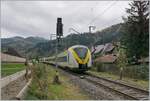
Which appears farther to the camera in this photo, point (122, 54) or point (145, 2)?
point (145, 2)

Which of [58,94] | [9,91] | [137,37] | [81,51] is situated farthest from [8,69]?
[137,37]

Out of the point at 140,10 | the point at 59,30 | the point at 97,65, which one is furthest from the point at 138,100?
the point at 140,10

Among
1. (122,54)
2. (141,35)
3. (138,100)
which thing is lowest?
(138,100)

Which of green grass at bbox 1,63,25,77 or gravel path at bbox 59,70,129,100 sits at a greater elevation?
green grass at bbox 1,63,25,77

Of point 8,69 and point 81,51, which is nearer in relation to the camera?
point 8,69

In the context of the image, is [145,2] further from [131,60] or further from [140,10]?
[131,60]

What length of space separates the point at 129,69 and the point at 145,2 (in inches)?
814

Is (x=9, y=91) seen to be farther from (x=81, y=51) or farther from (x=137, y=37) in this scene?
(x=137, y=37)

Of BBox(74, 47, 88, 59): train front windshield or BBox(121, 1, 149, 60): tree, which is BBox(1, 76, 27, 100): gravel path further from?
BBox(121, 1, 149, 60): tree

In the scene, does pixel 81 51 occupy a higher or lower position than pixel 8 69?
higher

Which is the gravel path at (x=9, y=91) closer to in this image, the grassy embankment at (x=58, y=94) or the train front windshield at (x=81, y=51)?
the grassy embankment at (x=58, y=94)

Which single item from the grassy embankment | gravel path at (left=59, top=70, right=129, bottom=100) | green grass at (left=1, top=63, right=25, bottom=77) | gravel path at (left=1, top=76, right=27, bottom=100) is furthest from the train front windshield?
gravel path at (left=1, top=76, right=27, bottom=100)

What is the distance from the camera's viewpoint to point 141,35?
137 ft

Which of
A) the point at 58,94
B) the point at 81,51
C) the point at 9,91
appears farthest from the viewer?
the point at 81,51
